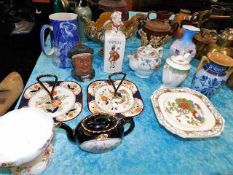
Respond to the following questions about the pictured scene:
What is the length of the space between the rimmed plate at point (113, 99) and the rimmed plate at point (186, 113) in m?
0.07

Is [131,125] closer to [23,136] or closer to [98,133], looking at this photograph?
[98,133]

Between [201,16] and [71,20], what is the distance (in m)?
0.70

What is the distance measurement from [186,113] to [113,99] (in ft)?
0.85

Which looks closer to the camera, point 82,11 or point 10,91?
point 10,91

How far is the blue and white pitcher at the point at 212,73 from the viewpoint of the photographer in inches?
31.0

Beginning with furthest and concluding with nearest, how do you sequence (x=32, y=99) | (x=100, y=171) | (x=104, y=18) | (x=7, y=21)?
(x=7, y=21)
(x=104, y=18)
(x=32, y=99)
(x=100, y=171)

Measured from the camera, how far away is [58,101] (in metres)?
0.75

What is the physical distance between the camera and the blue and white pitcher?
0.79 m

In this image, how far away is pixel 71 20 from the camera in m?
0.87

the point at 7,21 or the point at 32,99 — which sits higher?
the point at 32,99

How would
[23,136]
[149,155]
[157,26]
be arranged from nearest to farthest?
[23,136] < [149,155] < [157,26]

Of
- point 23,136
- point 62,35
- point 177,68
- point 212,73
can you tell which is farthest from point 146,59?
point 23,136

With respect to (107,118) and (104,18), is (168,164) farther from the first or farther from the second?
(104,18)

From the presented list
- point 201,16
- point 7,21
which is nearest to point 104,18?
point 201,16
